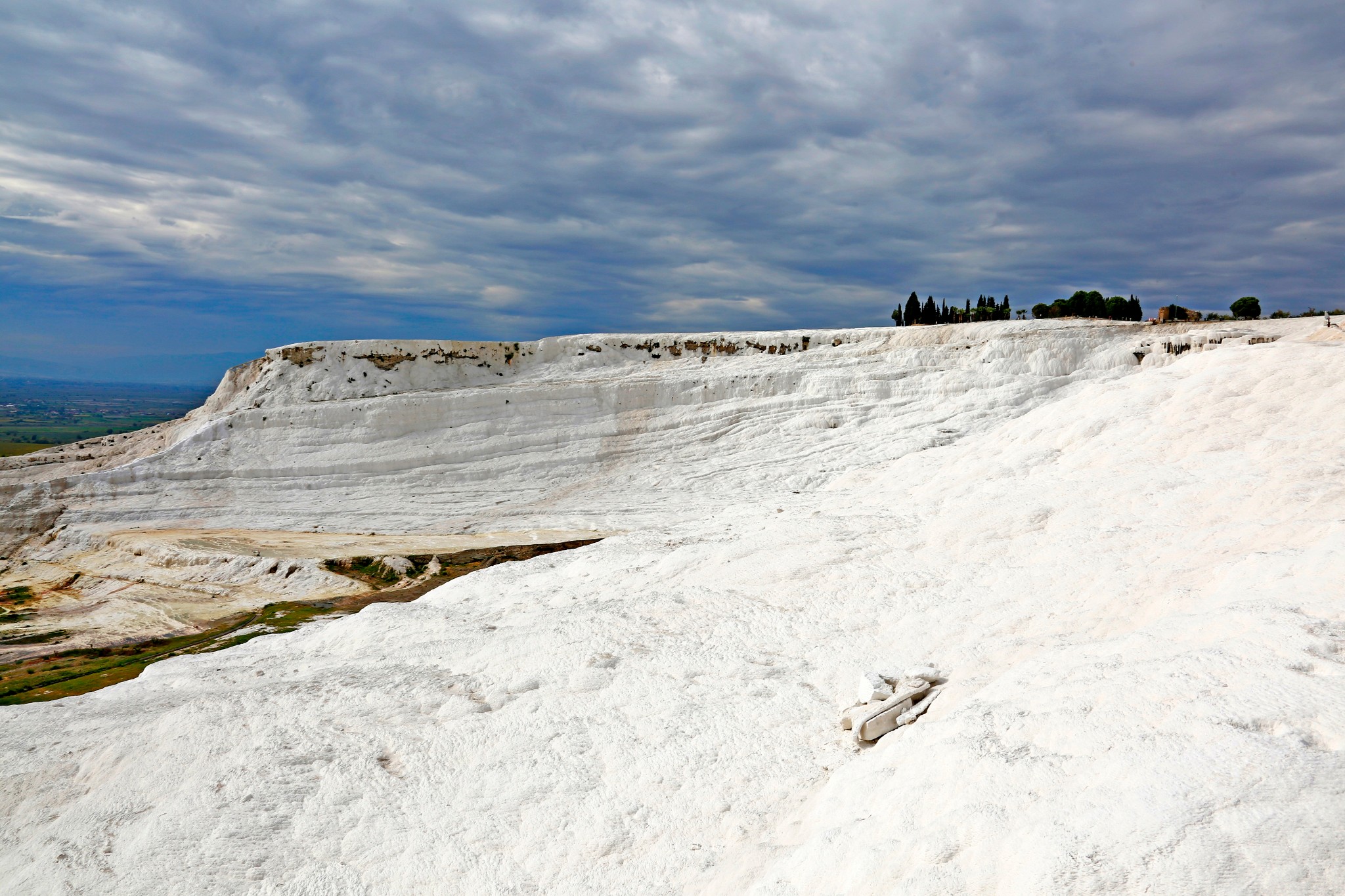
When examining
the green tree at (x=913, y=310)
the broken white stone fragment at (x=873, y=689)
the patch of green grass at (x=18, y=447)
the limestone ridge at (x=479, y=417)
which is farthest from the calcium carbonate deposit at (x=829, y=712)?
the patch of green grass at (x=18, y=447)

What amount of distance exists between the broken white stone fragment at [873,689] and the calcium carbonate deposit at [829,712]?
3 cm

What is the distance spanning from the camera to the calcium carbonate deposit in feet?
13.2

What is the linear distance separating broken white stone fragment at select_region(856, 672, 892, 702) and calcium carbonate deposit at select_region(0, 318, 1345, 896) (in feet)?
0.09

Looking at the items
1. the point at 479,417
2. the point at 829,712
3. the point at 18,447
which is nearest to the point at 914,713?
the point at 829,712

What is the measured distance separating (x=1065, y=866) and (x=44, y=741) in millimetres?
8956

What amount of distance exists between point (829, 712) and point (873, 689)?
1.94ft

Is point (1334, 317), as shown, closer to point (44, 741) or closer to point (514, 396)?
point (514, 396)

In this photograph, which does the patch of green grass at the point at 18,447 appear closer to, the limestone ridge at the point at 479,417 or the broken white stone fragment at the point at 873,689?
the limestone ridge at the point at 479,417

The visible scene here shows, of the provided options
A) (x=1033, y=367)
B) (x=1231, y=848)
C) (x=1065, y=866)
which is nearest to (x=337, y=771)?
(x=1065, y=866)

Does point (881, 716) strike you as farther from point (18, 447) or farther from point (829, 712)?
point (18, 447)

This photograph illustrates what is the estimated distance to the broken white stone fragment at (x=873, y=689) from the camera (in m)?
6.23

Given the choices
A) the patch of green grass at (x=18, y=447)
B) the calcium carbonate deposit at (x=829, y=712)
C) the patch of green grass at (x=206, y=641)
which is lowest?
the patch of green grass at (x=206, y=641)

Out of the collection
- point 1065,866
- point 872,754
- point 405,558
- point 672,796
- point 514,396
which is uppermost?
point 514,396

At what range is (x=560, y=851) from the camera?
5.47 m
